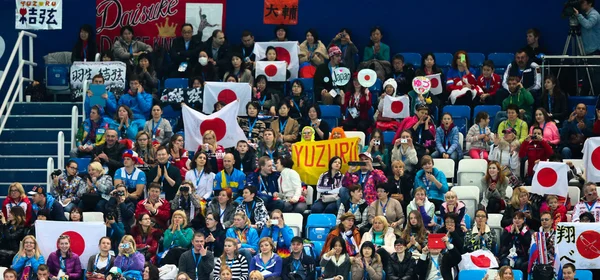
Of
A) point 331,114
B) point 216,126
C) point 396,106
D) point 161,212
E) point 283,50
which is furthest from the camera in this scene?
point 283,50

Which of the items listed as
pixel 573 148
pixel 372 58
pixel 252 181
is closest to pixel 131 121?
pixel 252 181

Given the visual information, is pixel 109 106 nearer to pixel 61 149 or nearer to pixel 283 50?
pixel 61 149

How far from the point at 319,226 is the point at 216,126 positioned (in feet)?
10.4

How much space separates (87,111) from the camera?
23234mm

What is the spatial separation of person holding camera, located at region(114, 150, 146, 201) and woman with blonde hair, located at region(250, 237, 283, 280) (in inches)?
99.3

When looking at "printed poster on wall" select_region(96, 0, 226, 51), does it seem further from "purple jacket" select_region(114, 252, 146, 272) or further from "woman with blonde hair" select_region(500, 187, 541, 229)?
"woman with blonde hair" select_region(500, 187, 541, 229)

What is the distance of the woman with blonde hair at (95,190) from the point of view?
67.9 ft

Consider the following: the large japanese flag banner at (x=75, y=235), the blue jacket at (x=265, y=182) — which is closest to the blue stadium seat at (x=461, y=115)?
the blue jacket at (x=265, y=182)

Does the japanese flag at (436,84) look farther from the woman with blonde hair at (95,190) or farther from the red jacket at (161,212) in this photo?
the woman with blonde hair at (95,190)

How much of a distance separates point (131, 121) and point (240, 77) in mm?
2221

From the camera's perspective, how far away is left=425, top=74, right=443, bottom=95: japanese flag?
931 inches

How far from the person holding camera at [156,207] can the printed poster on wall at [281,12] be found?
20.9ft

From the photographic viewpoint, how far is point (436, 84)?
2366cm

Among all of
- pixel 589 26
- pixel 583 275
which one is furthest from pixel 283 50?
pixel 583 275
